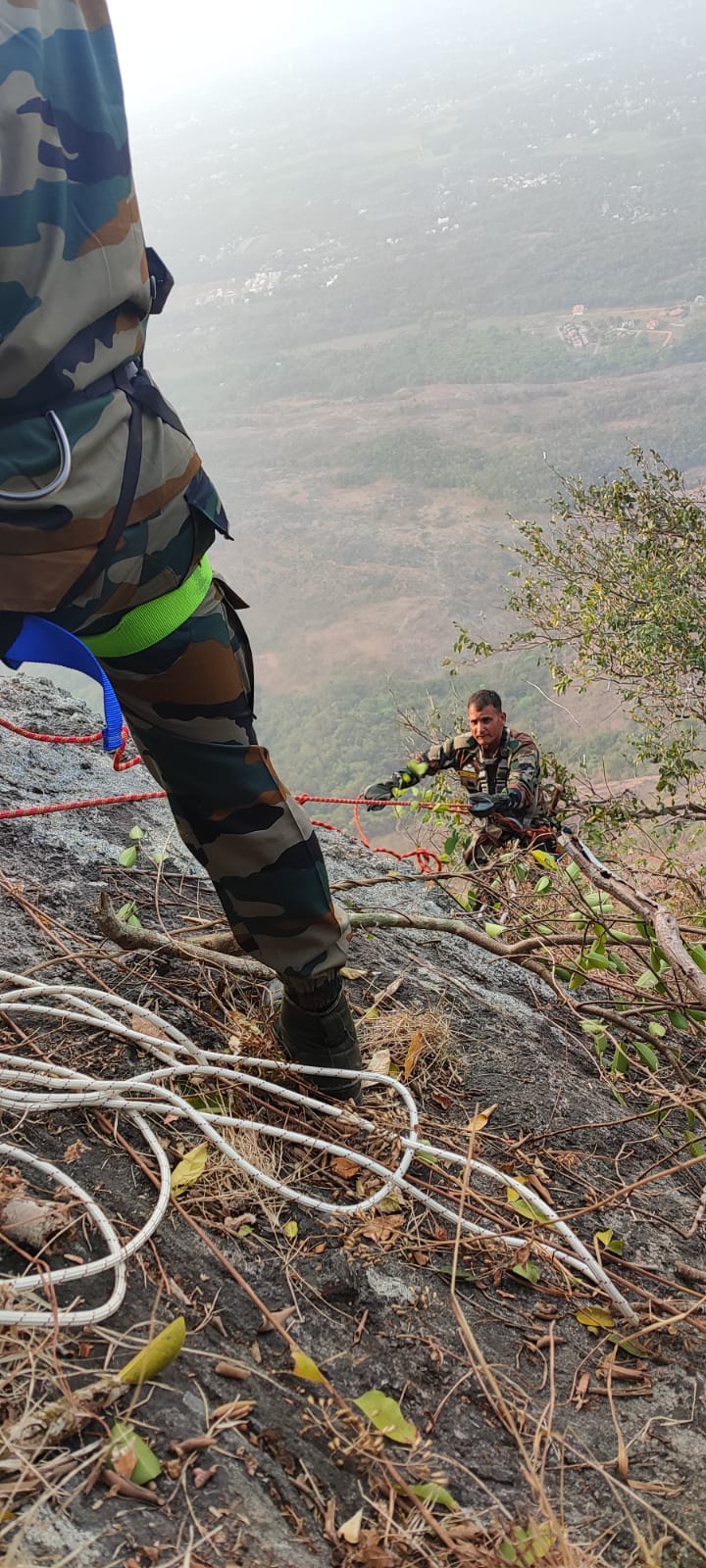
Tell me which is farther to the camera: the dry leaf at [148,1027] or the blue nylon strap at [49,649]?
the dry leaf at [148,1027]

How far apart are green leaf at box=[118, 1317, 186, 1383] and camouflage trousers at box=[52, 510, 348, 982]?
66 cm

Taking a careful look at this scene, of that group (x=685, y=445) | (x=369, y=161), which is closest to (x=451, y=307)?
(x=685, y=445)

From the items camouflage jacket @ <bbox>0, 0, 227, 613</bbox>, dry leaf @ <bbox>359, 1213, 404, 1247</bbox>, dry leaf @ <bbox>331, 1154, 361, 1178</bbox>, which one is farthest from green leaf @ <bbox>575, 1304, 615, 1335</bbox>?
camouflage jacket @ <bbox>0, 0, 227, 613</bbox>

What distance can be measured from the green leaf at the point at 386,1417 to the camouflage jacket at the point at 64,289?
1172 millimetres

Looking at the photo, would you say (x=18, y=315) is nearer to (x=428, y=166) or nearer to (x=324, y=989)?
(x=324, y=989)

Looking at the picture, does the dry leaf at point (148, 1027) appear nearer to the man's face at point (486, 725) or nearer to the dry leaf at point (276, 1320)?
the dry leaf at point (276, 1320)

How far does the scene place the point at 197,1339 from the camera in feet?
4.35

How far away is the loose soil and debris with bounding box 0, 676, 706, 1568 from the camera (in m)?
1.11

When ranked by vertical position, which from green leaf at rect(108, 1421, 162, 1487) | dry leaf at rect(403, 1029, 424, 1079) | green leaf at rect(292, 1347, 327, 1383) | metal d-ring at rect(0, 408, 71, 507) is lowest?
dry leaf at rect(403, 1029, 424, 1079)

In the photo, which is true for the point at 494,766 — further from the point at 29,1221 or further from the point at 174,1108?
the point at 29,1221

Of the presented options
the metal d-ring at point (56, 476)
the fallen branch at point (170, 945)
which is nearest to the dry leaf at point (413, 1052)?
the fallen branch at point (170, 945)

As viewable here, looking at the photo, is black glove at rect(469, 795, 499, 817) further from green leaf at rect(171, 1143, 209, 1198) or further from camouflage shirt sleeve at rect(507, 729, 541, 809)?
green leaf at rect(171, 1143, 209, 1198)

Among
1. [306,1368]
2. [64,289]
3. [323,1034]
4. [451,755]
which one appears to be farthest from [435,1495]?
[451,755]

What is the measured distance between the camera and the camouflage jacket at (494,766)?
16.3ft
